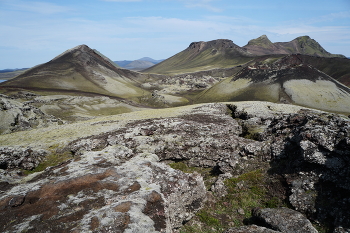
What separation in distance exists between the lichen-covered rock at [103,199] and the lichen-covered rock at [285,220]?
5.22m

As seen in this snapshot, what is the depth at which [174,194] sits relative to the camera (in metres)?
16.0

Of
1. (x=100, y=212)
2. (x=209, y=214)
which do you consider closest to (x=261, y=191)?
(x=209, y=214)

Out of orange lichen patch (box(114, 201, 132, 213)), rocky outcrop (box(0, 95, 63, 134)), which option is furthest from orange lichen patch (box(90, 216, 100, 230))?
rocky outcrop (box(0, 95, 63, 134))

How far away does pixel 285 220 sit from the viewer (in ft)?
→ 45.4

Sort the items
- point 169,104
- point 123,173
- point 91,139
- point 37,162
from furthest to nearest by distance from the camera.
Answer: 1. point 169,104
2. point 91,139
3. point 37,162
4. point 123,173

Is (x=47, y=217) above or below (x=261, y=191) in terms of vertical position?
above

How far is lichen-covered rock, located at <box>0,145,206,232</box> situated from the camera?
11.7 meters

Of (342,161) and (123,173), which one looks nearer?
(342,161)

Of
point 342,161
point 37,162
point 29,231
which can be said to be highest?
point 342,161

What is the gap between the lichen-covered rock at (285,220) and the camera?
13.1 meters

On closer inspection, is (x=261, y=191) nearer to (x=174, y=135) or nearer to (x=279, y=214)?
(x=279, y=214)

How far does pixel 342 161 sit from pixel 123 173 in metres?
19.3

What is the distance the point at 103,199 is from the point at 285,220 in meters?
13.0

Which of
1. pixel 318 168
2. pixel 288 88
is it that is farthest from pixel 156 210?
pixel 288 88
